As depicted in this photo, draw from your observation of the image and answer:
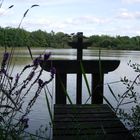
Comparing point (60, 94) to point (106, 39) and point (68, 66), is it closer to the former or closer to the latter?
point (68, 66)

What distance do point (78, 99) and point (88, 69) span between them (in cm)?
81

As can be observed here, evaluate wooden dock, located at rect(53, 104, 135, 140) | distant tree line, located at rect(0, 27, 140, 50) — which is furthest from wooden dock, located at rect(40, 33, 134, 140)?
distant tree line, located at rect(0, 27, 140, 50)

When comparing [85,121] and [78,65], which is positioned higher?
[78,65]

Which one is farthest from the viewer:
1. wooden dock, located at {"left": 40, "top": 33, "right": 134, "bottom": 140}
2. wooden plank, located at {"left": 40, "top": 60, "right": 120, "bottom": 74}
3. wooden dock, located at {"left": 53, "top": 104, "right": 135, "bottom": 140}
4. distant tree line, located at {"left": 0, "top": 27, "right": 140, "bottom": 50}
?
wooden plank, located at {"left": 40, "top": 60, "right": 120, "bottom": 74}

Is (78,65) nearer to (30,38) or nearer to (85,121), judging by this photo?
(85,121)

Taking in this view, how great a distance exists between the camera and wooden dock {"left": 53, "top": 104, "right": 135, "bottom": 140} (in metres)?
4.09

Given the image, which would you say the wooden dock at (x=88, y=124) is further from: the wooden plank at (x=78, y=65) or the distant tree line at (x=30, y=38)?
the wooden plank at (x=78, y=65)

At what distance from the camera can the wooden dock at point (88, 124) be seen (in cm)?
409

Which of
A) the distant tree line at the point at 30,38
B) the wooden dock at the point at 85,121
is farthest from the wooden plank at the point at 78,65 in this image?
the distant tree line at the point at 30,38

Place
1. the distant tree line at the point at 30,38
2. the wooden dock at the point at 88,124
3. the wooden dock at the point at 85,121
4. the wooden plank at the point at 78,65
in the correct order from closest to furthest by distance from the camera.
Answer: the distant tree line at the point at 30,38 < the wooden dock at the point at 85,121 < the wooden dock at the point at 88,124 < the wooden plank at the point at 78,65

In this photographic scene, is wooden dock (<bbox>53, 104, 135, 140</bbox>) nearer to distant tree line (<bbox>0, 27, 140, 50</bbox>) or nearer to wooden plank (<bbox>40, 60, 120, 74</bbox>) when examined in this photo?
distant tree line (<bbox>0, 27, 140, 50</bbox>)

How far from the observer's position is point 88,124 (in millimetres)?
4723

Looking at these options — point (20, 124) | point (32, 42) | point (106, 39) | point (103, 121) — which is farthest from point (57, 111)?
point (20, 124)


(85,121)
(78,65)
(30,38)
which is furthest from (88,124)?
(78,65)
